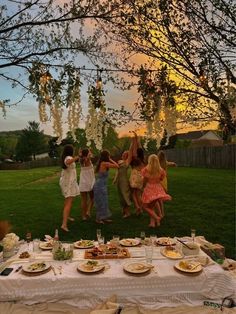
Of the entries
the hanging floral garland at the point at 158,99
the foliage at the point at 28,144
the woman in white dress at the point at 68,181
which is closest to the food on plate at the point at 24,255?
the hanging floral garland at the point at 158,99

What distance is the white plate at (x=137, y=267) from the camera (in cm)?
518

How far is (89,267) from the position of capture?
17.5ft

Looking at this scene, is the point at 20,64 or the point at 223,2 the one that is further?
the point at 223,2

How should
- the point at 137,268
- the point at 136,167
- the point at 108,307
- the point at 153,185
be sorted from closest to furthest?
the point at 108,307 < the point at 137,268 < the point at 153,185 < the point at 136,167

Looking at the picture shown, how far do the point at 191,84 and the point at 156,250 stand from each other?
5.28 meters

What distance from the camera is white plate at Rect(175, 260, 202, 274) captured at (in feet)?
17.2

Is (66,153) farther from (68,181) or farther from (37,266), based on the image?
(37,266)

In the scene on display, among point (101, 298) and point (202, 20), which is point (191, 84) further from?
point (101, 298)

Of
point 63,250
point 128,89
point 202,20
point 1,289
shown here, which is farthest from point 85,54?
point 1,289

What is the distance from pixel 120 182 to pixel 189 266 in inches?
224

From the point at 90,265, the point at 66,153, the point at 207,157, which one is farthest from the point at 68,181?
the point at 207,157

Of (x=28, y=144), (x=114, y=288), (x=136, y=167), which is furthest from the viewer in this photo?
(x=28, y=144)

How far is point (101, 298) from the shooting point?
5.12m

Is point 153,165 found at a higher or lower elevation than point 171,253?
higher
